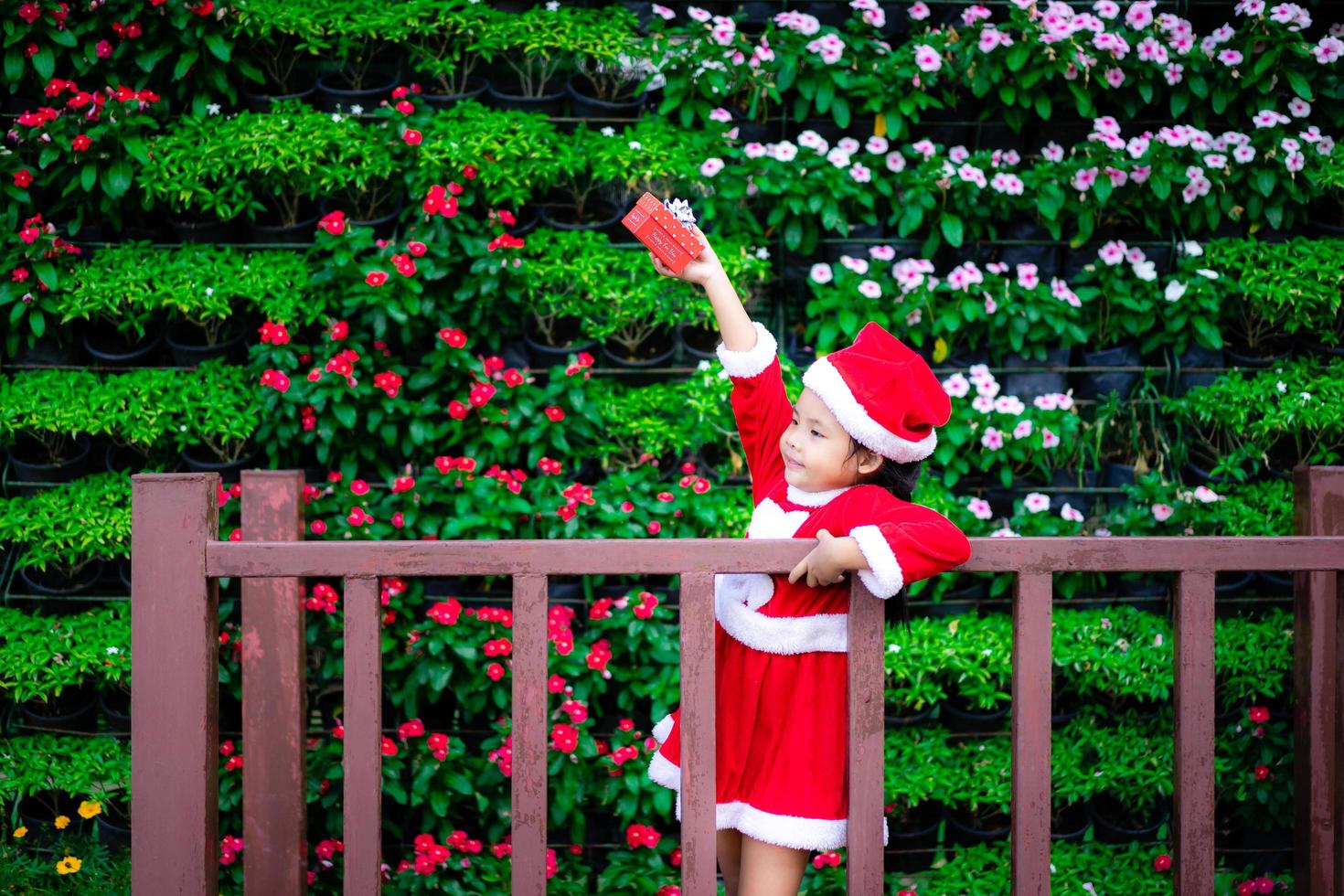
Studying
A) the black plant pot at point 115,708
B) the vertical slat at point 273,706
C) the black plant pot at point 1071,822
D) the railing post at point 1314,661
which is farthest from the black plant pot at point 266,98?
the black plant pot at point 1071,822

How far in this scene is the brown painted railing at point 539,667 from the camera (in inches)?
63.7

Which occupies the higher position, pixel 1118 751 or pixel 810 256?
pixel 810 256

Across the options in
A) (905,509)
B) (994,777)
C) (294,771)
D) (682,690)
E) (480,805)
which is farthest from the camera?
(994,777)

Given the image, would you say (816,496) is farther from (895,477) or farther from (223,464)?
(223,464)

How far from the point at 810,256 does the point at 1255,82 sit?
52.4 inches

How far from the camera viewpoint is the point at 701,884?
1665 millimetres

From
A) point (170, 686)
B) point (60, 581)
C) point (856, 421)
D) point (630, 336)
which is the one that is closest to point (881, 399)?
point (856, 421)

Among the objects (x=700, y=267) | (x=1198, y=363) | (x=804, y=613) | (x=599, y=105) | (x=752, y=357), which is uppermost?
(x=599, y=105)

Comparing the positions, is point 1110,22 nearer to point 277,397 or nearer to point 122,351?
point 277,397

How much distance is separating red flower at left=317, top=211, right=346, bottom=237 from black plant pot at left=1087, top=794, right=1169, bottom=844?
2574mm

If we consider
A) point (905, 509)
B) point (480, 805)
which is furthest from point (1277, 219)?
point (480, 805)

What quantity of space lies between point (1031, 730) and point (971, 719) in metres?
1.50

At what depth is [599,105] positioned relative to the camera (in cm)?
323

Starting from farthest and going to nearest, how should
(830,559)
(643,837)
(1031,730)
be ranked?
(643,837) < (1031,730) < (830,559)
